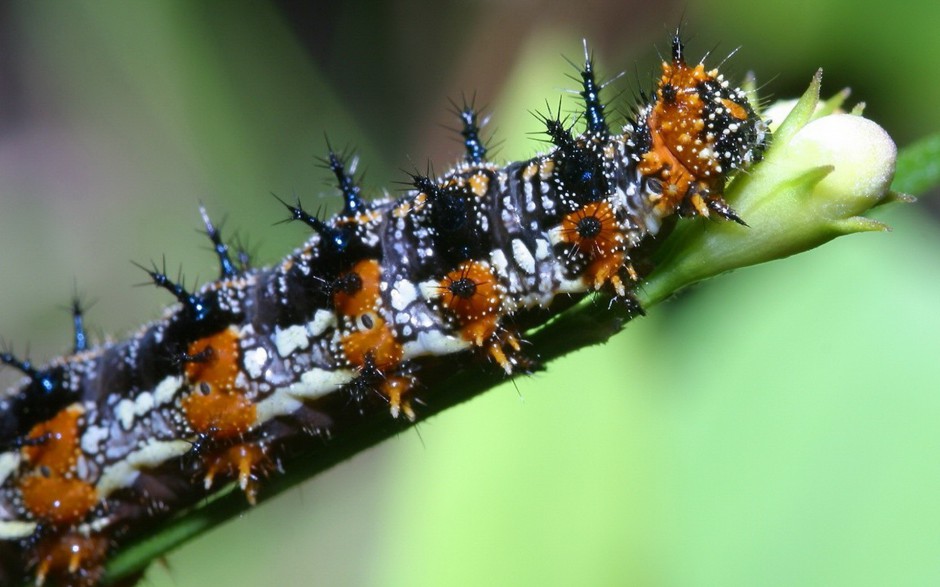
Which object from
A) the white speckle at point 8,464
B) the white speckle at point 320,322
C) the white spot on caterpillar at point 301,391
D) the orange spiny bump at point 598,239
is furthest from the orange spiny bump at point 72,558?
the orange spiny bump at point 598,239

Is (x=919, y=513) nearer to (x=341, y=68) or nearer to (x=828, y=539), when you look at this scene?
(x=828, y=539)

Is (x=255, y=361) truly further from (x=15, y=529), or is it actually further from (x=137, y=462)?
(x=15, y=529)

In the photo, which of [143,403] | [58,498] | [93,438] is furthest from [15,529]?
[143,403]

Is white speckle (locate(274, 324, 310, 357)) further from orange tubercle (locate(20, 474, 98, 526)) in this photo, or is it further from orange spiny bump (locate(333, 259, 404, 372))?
orange tubercle (locate(20, 474, 98, 526))

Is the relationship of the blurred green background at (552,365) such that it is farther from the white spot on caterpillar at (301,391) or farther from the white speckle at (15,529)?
the white spot on caterpillar at (301,391)

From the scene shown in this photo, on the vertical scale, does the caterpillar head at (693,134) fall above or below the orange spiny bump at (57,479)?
below

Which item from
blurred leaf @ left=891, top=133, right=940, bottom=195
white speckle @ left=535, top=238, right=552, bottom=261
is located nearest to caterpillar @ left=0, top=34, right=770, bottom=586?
white speckle @ left=535, top=238, right=552, bottom=261
